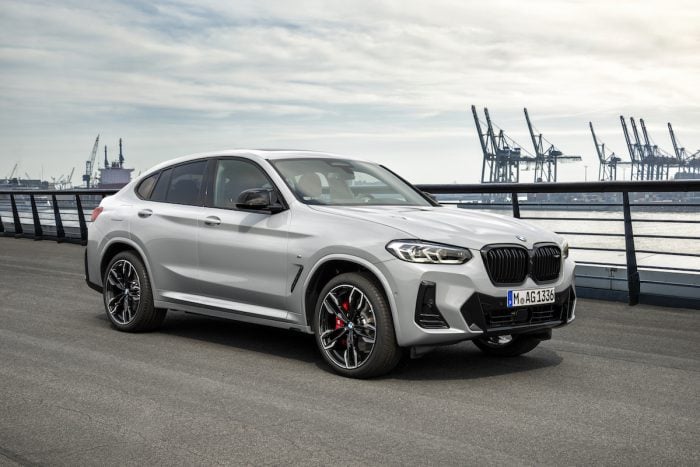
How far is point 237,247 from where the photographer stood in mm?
7500

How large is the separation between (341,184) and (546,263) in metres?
1.80

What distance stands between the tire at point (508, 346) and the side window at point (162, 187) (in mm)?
3155

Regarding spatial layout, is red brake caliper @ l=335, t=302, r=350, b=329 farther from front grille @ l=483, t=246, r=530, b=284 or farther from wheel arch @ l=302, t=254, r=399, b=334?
front grille @ l=483, t=246, r=530, b=284

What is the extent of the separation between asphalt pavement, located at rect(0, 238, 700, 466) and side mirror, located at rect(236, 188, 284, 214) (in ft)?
3.95

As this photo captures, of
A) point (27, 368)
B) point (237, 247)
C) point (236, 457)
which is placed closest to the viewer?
point (236, 457)

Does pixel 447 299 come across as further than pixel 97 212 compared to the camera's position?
No

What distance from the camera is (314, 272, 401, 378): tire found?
20.9ft

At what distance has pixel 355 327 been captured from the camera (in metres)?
6.57

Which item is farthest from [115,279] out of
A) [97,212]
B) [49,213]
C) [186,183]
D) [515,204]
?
[49,213]

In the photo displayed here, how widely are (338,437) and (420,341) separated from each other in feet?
4.50

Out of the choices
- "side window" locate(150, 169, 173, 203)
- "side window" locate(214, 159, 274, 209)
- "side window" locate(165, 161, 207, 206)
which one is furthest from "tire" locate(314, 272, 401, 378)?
"side window" locate(150, 169, 173, 203)

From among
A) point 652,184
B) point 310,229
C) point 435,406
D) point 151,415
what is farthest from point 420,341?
point 652,184

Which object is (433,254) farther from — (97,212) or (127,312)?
(97,212)

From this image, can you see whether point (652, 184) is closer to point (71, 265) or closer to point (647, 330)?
point (647, 330)
